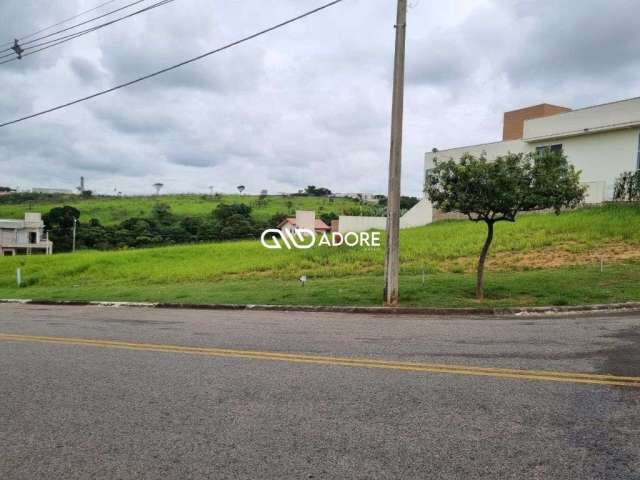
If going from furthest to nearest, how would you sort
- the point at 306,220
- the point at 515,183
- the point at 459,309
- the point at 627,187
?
1. the point at 306,220
2. the point at 627,187
3. the point at 515,183
4. the point at 459,309

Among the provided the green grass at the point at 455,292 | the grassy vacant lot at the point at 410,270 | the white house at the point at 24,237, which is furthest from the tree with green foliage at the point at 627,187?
the white house at the point at 24,237

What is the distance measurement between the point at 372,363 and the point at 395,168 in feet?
24.7

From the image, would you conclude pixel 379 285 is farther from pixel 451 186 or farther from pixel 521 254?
pixel 521 254

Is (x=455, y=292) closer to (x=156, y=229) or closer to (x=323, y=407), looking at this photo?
(x=323, y=407)

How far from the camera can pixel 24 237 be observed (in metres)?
67.9

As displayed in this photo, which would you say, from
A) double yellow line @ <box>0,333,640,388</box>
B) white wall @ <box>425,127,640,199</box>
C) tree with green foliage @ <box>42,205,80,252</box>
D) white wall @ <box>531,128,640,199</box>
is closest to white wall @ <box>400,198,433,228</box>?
white wall @ <box>425,127,640,199</box>

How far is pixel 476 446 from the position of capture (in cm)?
375

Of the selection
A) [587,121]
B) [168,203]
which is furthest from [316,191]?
[587,121]

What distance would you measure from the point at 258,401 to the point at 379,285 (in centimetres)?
1153

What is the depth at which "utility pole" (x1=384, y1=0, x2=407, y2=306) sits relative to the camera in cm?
1281

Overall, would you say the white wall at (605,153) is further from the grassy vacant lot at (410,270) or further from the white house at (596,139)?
the grassy vacant lot at (410,270)

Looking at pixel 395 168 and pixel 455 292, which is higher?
pixel 395 168

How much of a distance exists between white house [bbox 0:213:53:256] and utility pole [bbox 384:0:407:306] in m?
64.9

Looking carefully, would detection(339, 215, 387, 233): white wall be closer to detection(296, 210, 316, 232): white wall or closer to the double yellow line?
detection(296, 210, 316, 232): white wall
